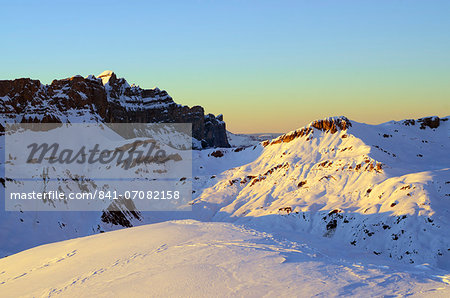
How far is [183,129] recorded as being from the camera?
199 metres

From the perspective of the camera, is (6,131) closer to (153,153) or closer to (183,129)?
(153,153)

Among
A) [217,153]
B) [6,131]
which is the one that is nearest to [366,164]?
[217,153]

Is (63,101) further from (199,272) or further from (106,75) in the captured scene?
(199,272)

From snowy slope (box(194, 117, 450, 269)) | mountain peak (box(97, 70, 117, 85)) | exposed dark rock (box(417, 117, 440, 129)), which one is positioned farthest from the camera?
mountain peak (box(97, 70, 117, 85))

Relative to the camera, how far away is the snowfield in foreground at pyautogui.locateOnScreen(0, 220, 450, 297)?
62.3 ft

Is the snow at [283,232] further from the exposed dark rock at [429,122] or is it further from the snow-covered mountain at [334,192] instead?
the exposed dark rock at [429,122]

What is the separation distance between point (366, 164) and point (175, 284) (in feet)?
228

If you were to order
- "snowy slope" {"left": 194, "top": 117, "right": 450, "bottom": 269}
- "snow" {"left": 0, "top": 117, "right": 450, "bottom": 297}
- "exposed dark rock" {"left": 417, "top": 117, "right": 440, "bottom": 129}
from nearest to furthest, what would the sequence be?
"snow" {"left": 0, "top": 117, "right": 450, "bottom": 297}, "snowy slope" {"left": 194, "top": 117, "right": 450, "bottom": 269}, "exposed dark rock" {"left": 417, "top": 117, "right": 440, "bottom": 129}

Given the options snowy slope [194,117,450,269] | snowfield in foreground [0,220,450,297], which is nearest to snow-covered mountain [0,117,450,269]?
snowy slope [194,117,450,269]

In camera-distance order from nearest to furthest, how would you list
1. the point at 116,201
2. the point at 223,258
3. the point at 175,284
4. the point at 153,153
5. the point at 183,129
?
the point at 175,284 < the point at 223,258 < the point at 116,201 < the point at 153,153 < the point at 183,129

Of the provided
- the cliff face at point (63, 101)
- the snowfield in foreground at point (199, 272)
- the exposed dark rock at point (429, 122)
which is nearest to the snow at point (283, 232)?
the snowfield in foreground at point (199, 272)

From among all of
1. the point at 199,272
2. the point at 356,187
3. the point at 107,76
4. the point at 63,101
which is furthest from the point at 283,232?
the point at 107,76

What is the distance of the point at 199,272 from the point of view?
71.4ft

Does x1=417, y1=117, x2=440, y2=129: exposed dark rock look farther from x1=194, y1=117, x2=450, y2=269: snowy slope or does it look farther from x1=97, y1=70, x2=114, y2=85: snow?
x1=97, y1=70, x2=114, y2=85: snow
